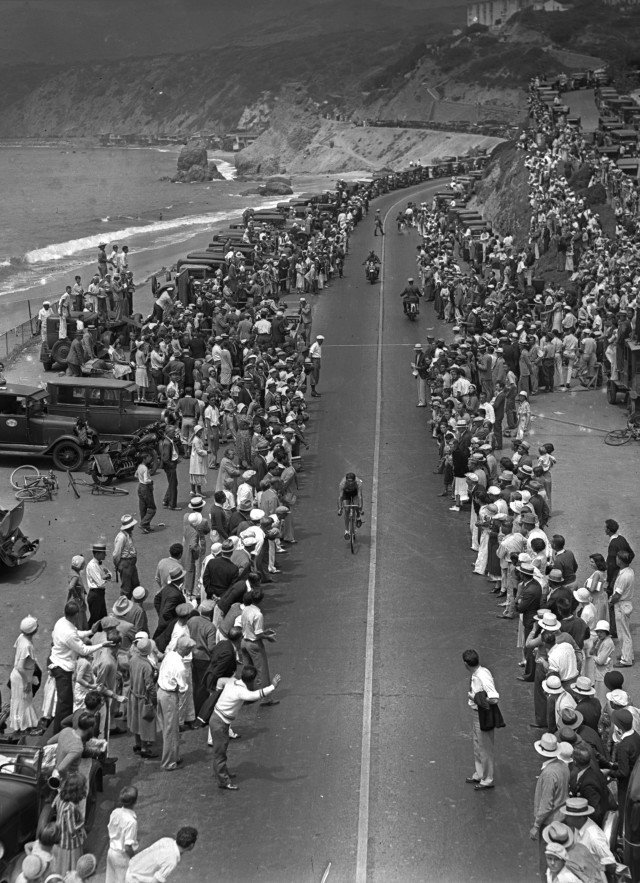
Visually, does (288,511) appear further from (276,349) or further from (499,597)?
(276,349)

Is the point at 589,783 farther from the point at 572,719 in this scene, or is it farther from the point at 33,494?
the point at 33,494

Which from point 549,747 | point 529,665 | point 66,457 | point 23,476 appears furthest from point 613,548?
point 23,476

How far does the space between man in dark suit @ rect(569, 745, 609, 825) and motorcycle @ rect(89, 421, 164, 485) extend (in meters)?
14.7

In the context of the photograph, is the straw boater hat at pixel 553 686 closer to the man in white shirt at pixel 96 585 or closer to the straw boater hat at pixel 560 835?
the straw boater hat at pixel 560 835

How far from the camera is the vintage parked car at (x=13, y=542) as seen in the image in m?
20.4

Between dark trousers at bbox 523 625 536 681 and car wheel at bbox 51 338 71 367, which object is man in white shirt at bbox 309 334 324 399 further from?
dark trousers at bbox 523 625 536 681

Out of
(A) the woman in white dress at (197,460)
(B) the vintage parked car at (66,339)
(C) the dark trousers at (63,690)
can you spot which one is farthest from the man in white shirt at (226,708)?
(B) the vintage parked car at (66,339)

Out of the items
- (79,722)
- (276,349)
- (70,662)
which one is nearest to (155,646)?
(70,662)

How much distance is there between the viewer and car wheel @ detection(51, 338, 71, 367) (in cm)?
3469

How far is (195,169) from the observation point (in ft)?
560

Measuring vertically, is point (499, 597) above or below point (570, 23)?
below

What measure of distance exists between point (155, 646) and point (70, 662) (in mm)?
1020

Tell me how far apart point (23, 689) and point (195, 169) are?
16177 centimetres

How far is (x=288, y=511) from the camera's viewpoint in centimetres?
2128
